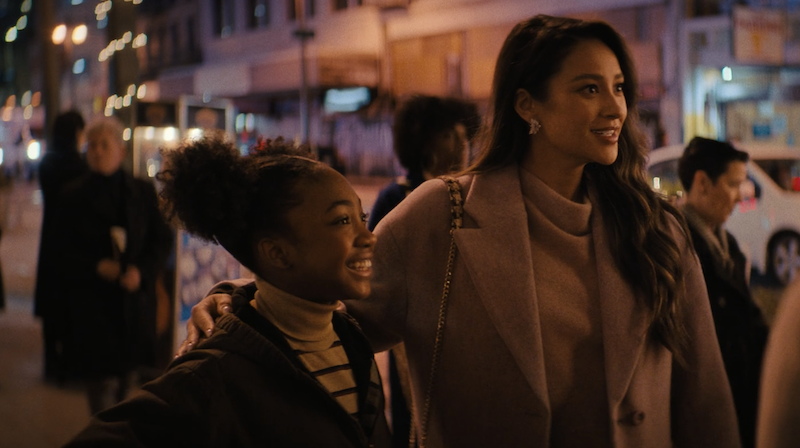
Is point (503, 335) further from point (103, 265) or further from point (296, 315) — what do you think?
point (103, 265)

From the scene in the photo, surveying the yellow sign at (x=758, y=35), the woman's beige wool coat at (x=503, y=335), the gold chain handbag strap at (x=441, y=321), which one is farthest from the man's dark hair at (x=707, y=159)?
the yellow sign at (x=758, y=35)

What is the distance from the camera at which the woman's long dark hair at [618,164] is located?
2.12 metres

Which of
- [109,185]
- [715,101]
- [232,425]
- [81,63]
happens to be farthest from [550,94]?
[81,63]

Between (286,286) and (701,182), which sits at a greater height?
(701,182)

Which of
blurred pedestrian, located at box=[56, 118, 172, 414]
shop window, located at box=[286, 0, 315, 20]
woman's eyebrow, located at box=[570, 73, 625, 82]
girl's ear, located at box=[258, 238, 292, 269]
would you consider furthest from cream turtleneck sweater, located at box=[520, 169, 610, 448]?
shop window, located at box=[286, 0, 315, 20]

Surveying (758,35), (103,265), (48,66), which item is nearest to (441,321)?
(103,265)

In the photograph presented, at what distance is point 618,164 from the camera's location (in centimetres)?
231

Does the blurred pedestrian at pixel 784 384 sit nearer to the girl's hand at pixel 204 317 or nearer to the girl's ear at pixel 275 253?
the girl's ear at pixel 275 253

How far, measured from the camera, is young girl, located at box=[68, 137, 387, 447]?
1.63 metres

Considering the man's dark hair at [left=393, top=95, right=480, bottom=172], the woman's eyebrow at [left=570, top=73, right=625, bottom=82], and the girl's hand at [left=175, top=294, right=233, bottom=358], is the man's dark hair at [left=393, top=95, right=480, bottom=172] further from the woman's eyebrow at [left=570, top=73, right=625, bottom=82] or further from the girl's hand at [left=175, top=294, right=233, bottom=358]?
the girl's hand at [left=175, top=294, right=233, bottom=358]

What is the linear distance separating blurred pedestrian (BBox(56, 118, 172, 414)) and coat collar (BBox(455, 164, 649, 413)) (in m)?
3.28

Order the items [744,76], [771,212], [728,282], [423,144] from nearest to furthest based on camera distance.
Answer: [728,282]
[423,144]
[771,212]
[744,76]

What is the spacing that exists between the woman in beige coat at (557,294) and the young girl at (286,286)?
262mm

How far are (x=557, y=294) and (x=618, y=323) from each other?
0.56 ft
